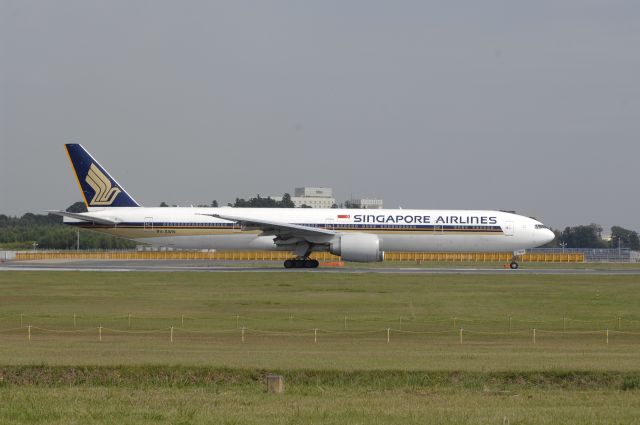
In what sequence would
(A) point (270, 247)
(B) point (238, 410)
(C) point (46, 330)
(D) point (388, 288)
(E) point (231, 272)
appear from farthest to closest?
(A) point (270, 247), (E) point (231, 272), (D) point (388, 288), (C) point (46, 330), (B) point (238, 410)

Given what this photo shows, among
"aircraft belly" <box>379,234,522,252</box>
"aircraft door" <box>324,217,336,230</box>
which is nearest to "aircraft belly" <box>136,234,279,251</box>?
"aircraft door" <box>324,217,336,230</box>

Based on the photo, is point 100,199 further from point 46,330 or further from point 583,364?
point 583,364

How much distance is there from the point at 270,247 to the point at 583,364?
4074 cm

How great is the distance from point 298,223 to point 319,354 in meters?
37.8

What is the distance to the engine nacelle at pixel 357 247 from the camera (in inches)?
2269

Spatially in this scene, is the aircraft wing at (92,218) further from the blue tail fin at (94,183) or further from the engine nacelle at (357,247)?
the engine nacelle at (357,247)

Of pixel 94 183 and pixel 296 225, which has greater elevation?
pixel 94 183

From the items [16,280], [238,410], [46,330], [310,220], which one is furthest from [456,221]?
[238,410]

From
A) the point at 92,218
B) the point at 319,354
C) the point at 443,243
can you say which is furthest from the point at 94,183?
the point at 319,354

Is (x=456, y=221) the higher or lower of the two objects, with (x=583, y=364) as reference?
higher

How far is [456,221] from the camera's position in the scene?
6184 cm

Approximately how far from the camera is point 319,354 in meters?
23.3

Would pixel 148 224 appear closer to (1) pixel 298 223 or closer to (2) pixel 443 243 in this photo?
(1) pixel 298 223

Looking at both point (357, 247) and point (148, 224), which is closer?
point (357, 247)
